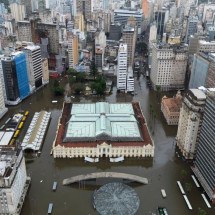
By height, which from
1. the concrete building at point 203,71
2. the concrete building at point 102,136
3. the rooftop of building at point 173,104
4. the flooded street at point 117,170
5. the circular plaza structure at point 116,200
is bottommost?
the flooded street at point 117,170

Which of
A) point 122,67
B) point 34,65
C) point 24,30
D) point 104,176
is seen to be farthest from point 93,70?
point 104,176

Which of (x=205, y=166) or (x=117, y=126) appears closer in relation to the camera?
(x=205, y=166)

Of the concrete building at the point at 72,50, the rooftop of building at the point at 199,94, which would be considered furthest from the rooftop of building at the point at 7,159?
the concrete building at the point at 72,50

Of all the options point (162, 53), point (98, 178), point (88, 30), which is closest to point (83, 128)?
point (98, 178)

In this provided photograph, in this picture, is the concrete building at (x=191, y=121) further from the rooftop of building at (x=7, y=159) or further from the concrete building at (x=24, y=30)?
the concrete building at (x=24, y=30)

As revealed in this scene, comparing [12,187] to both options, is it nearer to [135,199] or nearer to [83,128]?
[135,199]

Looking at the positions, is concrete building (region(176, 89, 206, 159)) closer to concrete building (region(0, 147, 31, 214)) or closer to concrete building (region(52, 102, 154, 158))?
concrete building (region(52, 102, 154, 158))
